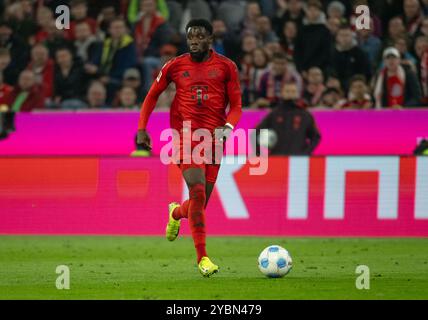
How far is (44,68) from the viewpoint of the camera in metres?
19.5

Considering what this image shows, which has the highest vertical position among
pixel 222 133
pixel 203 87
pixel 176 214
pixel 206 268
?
pixel 203 87

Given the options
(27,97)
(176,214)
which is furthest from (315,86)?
(176,214)

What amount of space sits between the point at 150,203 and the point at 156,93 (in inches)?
177

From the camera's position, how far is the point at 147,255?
531 inches

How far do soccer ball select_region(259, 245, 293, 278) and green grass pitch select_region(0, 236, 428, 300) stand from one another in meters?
0.11

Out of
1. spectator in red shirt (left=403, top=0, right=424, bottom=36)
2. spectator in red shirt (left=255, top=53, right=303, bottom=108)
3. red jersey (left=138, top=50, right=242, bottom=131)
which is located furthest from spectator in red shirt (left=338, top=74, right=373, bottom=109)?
red jersey (left=138, top=50, right=242, bottom=131)

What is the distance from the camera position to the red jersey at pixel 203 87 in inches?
448

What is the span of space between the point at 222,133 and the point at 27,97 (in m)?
8.58

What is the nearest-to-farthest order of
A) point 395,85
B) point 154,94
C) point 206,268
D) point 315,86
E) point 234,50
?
point 206,268 < point 154,94 < point 395,85 < point 315,86 < point 234,50

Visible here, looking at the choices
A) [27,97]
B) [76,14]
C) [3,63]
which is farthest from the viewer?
[76,14]

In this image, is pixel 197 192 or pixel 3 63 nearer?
pixel 197 192

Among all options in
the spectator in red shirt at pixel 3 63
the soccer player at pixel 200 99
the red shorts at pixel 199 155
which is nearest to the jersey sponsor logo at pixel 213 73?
the soccer player at pixel 200 99

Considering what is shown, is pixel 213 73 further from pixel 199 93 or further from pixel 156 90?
pixel 156 90

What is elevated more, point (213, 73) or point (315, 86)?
point (213, 73)
